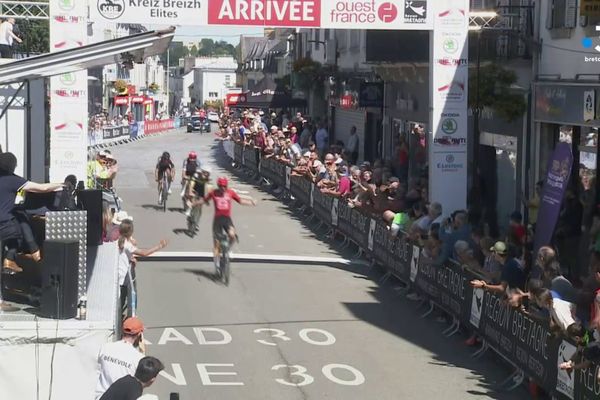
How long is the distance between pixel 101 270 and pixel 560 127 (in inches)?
539

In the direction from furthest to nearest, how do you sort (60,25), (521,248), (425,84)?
1. (425,84)
2. (60,25)
3. (521,248)

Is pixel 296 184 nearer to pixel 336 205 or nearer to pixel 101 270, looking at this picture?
pixel 336 205

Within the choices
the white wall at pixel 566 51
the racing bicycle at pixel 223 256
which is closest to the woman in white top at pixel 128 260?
the racing bicycle at pixel 223 256

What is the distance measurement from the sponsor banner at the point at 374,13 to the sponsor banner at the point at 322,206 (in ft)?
19.8

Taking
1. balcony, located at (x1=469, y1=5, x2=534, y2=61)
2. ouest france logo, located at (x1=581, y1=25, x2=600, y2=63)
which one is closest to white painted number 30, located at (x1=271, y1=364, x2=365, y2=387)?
ouest france logo, located at (x1=581, y1=25, x2=600, y2=63)

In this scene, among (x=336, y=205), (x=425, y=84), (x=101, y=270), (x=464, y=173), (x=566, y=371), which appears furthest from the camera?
(x=425, y=84)

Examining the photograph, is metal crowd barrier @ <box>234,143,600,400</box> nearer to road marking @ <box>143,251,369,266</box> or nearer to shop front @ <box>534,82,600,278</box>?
road marking @ <box>143,251,369,266</box>

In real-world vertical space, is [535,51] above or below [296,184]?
above

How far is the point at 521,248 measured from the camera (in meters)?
16.4

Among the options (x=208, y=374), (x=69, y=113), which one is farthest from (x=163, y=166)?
(x=208, y=374)

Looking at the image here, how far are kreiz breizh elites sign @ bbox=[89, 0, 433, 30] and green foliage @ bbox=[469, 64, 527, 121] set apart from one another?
2265mm

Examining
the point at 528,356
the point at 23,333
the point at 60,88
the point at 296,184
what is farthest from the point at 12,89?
the point at 296,184

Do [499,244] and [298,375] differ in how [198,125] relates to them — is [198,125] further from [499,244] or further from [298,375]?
[298,375]

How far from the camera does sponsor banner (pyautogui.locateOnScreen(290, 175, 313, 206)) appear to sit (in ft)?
95.4
